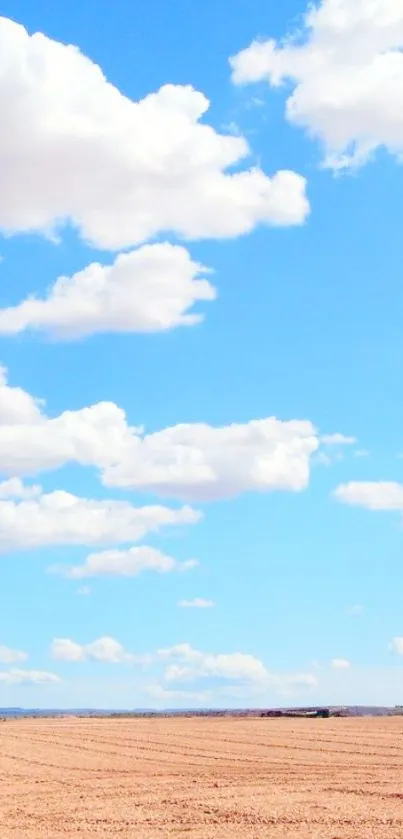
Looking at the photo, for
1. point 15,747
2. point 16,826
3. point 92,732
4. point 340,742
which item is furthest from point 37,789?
point 92,732

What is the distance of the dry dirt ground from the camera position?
25406 millimetres

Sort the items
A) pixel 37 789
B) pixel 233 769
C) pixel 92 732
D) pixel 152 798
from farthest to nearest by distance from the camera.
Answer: pixel 92 732 < pixel 233 769 < pixel 37 789 < pixel 152 798

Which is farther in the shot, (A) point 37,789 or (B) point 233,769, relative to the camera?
(B) point 233,769

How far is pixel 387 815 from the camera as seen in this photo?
27000mm

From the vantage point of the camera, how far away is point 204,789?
3359 cm

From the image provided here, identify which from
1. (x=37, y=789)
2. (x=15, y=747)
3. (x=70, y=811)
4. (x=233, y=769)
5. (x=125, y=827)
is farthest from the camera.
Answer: (x=15, y=747)

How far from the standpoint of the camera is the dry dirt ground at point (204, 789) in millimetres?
25406

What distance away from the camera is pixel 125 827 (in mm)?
25625

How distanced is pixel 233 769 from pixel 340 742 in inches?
797

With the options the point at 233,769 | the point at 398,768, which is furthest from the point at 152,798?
the point at 398,768

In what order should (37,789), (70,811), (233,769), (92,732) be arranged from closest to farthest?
1. (70,811)
2. (37,789)
3. (233,769)
4. (92,732)

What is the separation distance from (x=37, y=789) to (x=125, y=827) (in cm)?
1028

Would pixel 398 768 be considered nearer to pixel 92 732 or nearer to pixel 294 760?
pixel 294 760

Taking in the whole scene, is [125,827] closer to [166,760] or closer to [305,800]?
[305,800]
